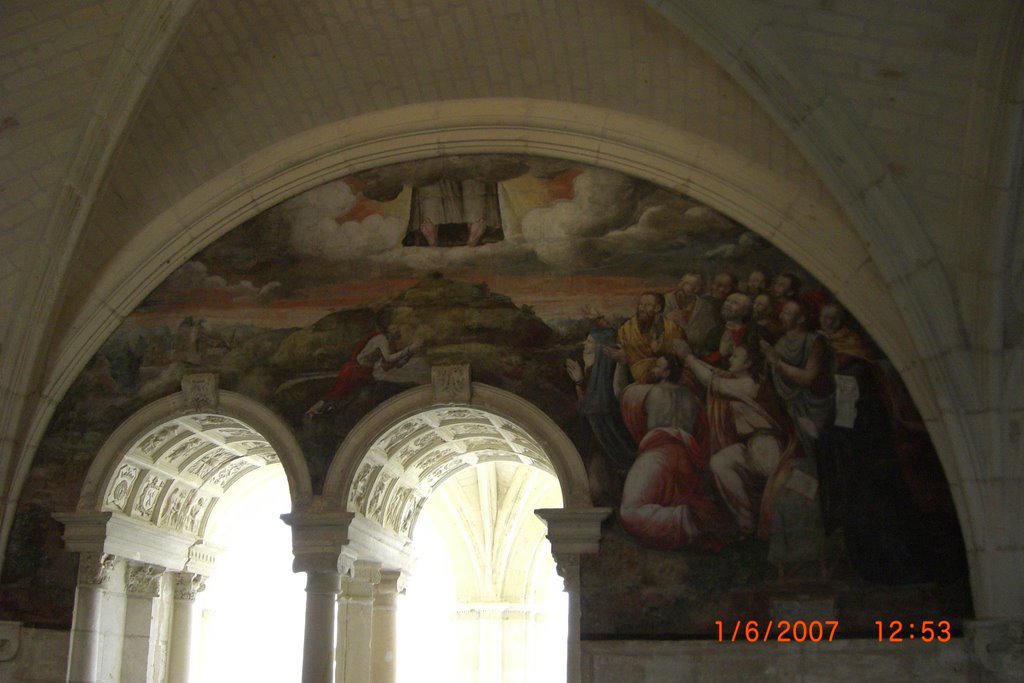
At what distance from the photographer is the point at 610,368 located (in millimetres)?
10523

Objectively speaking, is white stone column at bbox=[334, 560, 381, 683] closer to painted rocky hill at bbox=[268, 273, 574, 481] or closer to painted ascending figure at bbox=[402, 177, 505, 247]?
painted rocky hill at bbox=[268, 273, 574, 481]

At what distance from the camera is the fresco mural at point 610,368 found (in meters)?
9.70

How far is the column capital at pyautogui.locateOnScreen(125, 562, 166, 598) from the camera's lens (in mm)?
12484

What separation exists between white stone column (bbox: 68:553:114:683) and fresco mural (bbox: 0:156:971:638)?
0.17 m

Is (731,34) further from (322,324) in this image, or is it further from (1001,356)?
(322,324)

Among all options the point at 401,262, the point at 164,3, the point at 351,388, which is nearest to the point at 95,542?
the point at 351,388

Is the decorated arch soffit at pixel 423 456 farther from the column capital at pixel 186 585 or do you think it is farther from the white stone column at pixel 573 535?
the column capital at pixel 186 585

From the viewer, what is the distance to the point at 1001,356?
31.0 feet

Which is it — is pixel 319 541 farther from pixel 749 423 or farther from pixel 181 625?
pixel 181 625

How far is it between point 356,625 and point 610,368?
4.55m

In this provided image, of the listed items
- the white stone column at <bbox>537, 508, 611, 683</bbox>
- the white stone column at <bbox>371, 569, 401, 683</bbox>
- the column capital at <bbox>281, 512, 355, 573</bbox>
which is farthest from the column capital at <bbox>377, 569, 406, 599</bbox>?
the white stone column at <bbox>537, 508, 611, 683</bbox>

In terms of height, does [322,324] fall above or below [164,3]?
below

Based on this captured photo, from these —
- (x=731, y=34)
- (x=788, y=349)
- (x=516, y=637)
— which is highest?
(x=731, y=34)

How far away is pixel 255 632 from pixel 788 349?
1203 cm
